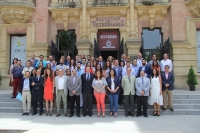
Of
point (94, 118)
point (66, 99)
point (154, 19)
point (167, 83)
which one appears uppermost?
point (154, 19)

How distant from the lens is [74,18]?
14508 millimetres

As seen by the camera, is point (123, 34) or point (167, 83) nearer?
point (167, 83)

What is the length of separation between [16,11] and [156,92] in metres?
10.6

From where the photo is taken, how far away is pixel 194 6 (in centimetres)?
1287

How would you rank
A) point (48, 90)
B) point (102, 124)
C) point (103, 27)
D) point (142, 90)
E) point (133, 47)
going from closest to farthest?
point (102, 124) < point (142, 90) < point (48, 90) < point (133, 47) < point (103, 27)

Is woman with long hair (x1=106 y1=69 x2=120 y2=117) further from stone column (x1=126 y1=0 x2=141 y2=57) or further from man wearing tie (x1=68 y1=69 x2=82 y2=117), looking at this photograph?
stone column (x1=126 y1=0 x2=141 y2=57)

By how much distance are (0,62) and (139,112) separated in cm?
1060

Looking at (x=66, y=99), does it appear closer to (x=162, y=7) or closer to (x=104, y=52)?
(x=104, y=52)

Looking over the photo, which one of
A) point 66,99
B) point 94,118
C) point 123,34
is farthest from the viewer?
point 123,34

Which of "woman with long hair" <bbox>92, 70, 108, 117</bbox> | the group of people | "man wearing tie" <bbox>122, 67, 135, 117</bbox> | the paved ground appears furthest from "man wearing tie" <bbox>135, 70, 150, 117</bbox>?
"woman with long hair" <bbox>92, 70, 108, 117</bbox>

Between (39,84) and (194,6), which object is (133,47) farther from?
(39,84)

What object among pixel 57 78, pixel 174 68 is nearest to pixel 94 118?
pixel 57 78

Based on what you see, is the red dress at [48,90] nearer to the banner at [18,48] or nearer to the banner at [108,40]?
the banner at [108,40]

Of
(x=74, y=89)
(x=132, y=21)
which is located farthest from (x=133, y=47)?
(x=74, y=89)
